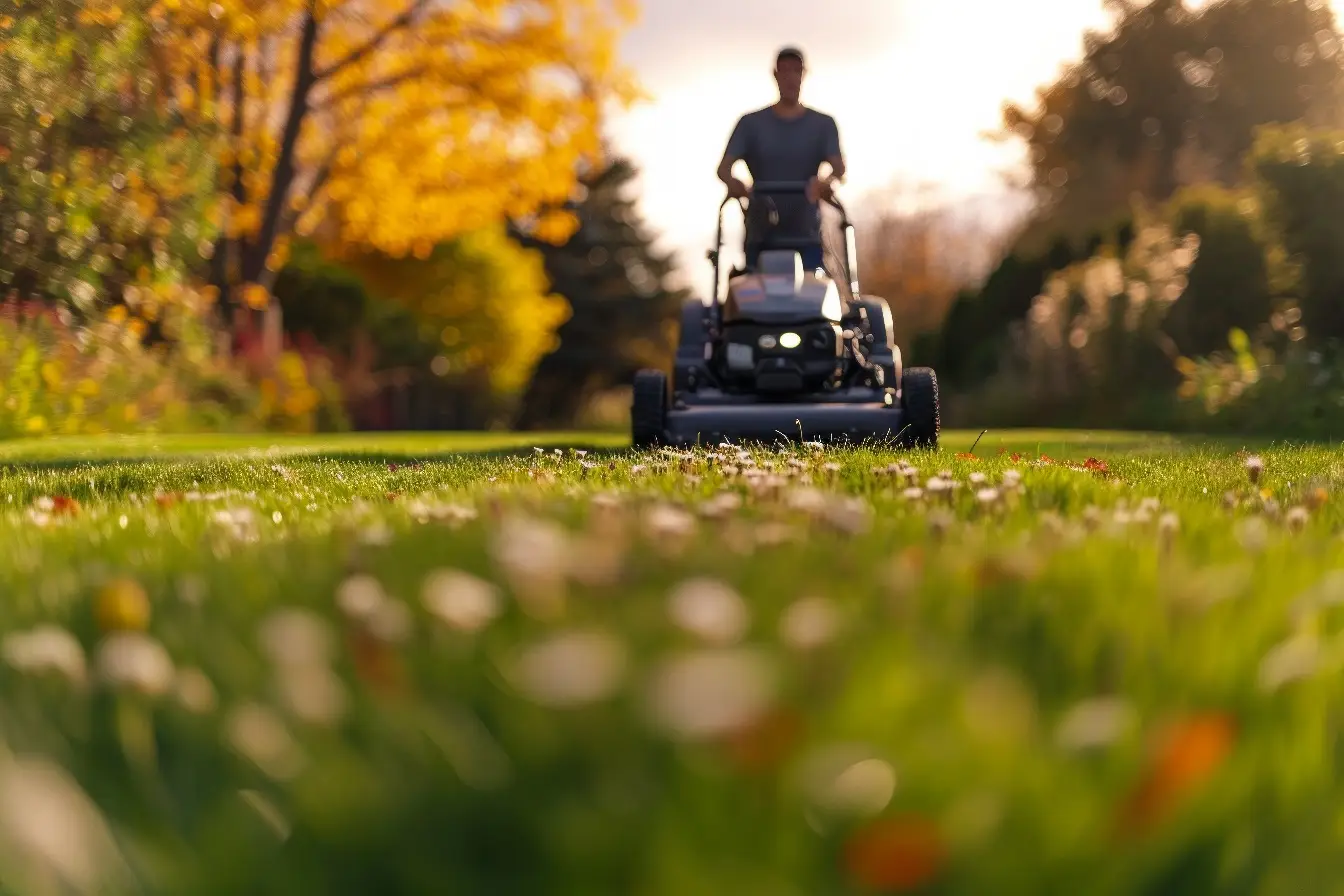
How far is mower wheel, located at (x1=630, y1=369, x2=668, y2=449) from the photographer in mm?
8156

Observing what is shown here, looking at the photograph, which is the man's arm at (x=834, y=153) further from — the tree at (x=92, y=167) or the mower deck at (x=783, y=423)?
the tree at (x=92, y=167)

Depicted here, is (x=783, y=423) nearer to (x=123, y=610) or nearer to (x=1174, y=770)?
(x=123, y=610)

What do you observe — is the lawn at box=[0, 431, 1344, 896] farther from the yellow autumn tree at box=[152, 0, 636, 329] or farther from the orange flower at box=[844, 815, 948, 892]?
the yellow autumn tree at box=[152, 0, 636, 329]

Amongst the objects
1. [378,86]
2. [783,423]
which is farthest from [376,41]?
[783,423]

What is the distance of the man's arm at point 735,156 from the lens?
8773mm

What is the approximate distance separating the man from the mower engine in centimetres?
Answer: 58

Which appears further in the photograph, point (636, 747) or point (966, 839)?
point (636, 747)

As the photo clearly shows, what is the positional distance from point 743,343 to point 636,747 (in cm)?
726

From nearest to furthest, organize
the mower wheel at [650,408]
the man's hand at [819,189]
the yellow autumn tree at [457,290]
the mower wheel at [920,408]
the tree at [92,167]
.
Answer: the mower wheel at [920,408] → the mower wheel at [650,408] → the man's hand at [819,189] → the tree at [92,167] → the yellow autumn tree at [457,290]

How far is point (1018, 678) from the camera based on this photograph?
66.2 inches

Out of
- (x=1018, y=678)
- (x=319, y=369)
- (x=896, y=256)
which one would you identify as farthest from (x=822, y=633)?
(x=896, y=256)

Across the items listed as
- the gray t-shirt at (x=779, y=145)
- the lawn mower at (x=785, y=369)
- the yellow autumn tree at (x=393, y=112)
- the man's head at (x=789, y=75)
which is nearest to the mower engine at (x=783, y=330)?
the lawn mower at (x=785, y=369)

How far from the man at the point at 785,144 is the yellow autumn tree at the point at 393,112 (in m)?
9.12

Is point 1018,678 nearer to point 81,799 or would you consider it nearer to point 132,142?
point 81,799
